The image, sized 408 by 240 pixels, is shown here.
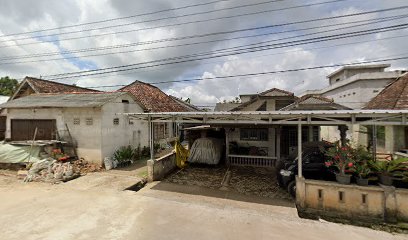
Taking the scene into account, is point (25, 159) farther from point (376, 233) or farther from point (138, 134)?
point (376, 233)

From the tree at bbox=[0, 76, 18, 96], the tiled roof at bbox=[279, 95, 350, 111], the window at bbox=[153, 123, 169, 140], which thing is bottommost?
the window at bbox=[153, 123, 169, 140]

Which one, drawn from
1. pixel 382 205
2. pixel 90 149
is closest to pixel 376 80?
pixel 382 205

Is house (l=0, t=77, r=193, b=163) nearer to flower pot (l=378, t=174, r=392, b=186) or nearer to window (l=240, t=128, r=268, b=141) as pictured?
window (l=240, t=128, r=268, b=141)

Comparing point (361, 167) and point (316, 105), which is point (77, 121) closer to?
point (361, 167)

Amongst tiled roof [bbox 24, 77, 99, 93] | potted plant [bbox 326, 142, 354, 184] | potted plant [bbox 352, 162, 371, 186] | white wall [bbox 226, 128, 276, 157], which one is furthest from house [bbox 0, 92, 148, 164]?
potted plant [bbox 352, 162, 371, 186]

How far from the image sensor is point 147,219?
20.0 feet

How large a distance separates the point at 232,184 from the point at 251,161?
3862 millimetres

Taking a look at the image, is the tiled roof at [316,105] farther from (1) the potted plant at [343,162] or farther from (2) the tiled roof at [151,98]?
(2) the tiled roof at [151,98]

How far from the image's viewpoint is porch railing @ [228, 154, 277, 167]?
1292 centimetres

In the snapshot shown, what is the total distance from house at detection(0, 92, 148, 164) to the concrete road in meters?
4.30

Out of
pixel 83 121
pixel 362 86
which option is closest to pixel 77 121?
pixel 83 121

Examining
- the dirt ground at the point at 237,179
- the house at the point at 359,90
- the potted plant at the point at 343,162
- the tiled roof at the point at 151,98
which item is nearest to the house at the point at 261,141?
the dirt ground at the point at 237,179

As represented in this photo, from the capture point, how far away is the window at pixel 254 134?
534 inches

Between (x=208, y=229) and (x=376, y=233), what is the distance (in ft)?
14.9
